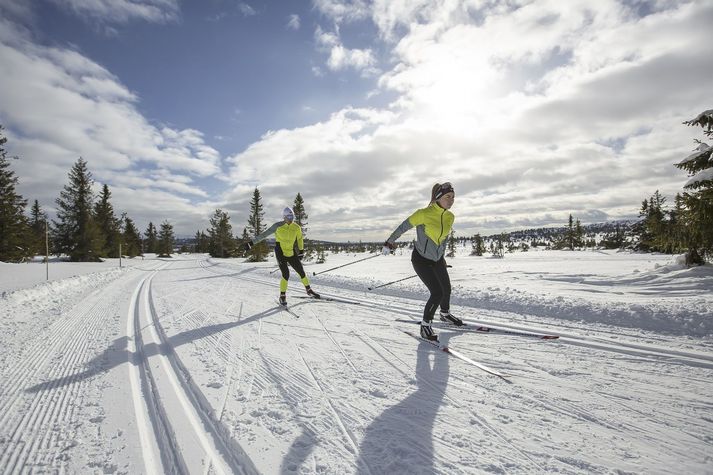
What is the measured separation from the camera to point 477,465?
188 cm

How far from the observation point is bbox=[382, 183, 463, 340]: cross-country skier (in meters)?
4.66

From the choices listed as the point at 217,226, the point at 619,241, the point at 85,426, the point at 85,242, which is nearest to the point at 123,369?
the point at 85,426

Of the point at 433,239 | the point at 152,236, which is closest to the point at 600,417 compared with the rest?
the point at 433,239

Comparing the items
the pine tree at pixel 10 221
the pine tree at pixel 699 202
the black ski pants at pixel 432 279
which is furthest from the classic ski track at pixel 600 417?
the pine tree at pixel 10 221

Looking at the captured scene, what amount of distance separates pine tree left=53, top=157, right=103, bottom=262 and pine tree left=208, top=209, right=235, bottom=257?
19379 mm

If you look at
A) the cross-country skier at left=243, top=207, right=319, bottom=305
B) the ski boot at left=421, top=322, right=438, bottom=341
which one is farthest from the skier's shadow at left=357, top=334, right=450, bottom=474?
the cross-country skier at left=243, top=207, right=319, bottom=305

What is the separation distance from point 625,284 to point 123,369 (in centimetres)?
1129

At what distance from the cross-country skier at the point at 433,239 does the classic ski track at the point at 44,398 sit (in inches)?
156

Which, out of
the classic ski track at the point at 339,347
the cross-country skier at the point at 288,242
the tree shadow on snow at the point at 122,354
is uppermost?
the cross-country skier at the point at 288,242

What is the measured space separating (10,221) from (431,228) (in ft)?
116

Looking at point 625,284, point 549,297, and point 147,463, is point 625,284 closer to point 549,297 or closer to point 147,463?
point 549,297

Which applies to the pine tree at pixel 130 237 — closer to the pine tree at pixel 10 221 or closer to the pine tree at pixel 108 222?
the pine tree at pixel 108 222

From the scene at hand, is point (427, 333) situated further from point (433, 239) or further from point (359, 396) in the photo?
point (359, 396)

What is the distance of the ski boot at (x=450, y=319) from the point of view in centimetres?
519
